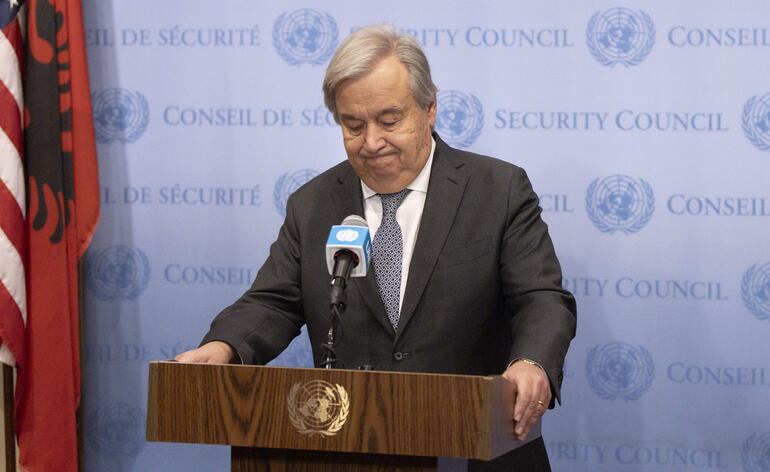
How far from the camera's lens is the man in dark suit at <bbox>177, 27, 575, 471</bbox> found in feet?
8.10

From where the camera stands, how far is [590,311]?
3656mm

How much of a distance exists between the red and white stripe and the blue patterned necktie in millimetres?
1653

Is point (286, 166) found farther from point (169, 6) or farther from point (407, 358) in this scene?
point (407, 358)

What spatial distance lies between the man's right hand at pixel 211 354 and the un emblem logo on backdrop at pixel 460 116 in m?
1.63

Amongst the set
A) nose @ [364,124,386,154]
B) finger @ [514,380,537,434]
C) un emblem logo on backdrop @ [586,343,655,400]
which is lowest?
un emblem logo on backdrop @ [586,343,655,400]

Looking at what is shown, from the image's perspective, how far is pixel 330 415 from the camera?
178 cm

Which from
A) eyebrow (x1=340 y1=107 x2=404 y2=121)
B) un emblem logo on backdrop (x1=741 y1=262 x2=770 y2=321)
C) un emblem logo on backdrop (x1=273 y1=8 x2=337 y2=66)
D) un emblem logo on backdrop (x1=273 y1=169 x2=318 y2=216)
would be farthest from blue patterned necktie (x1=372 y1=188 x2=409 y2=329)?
un emblem logo on backdrop (x1=741 y1=262 x2=770 y2=321)

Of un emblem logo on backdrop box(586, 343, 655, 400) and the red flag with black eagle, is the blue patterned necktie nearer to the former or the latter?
un emblem logo on backdrop box(586, 343, 655, 400)

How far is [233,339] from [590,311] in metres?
1.68

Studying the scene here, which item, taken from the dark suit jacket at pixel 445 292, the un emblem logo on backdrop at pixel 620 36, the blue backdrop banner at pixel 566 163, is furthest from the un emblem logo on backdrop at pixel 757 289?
the dark suit jacket at pixel 445 292

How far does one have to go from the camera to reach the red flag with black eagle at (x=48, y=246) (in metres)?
3.67

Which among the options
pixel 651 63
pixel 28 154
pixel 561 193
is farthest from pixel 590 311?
pixel 28 154

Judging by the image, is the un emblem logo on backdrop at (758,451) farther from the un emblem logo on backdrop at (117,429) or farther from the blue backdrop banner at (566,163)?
the un emblem logo on backdrop at (117,429)

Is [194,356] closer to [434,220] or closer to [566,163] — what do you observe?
[434,220]
